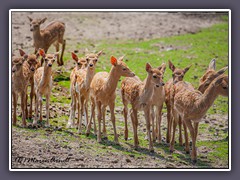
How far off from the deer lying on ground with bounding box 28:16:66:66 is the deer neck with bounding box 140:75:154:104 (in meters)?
5.09

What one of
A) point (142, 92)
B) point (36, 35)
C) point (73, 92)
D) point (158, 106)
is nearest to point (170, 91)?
point (158, 106)

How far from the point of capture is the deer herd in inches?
571

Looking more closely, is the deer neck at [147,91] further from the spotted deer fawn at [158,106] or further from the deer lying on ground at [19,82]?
the deer lying on ground at [19,82]

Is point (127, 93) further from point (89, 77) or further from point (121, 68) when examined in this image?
point (89, 77)

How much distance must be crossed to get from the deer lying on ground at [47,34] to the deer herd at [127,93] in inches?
106

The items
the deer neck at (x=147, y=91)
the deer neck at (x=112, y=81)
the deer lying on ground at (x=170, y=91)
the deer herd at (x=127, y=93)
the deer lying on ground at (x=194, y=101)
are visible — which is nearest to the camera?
the deer lying on ground at (x=194, y=101)

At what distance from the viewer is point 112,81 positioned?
49.1ft

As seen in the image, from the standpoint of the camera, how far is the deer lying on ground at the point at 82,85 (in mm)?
15664

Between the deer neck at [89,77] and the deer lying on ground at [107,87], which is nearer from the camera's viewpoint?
the deer lying on ground at [107,87]

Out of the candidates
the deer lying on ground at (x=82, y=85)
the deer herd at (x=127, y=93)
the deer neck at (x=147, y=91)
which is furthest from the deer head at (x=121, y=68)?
the deer lying on ground at (x=82, y=85)

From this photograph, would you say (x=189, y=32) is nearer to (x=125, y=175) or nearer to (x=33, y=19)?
(x=33, y=19)

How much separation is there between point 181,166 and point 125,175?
112 centimetres

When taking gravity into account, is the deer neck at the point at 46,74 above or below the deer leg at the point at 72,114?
above

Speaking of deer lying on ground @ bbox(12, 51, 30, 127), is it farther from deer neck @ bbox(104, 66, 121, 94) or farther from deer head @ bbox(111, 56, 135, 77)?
deer head @ bbox(111, 56, 135, 77)
